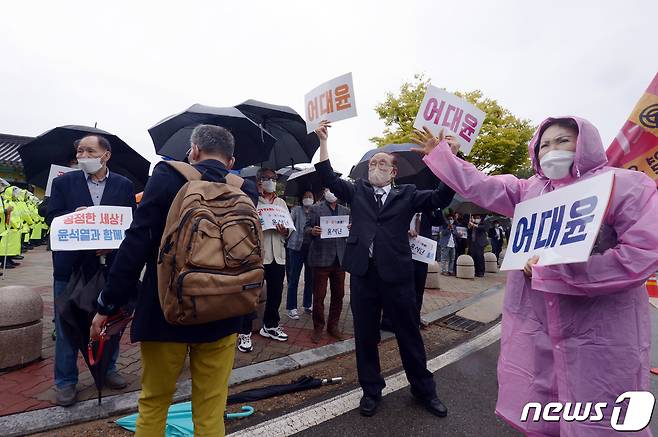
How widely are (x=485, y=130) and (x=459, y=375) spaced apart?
2321cm

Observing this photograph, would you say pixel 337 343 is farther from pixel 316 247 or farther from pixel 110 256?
pixel 110 256

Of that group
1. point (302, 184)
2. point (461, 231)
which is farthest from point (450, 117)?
point (461, 231)

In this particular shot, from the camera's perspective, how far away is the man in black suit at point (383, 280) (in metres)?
2.84

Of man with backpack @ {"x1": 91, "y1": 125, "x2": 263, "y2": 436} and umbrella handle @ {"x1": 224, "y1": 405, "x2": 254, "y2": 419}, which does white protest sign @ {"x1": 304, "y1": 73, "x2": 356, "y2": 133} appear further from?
umbrella handle @ {"x1": 224, "y1": 405, "x2": 254, "y2": 419}

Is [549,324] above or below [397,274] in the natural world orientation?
below

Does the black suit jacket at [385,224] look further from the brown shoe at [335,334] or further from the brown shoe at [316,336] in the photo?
the brown shoe at [335,334]

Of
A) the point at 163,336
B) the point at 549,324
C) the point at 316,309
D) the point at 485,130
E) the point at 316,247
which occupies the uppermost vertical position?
the point at 485,130

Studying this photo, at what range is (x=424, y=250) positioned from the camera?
3900 mm

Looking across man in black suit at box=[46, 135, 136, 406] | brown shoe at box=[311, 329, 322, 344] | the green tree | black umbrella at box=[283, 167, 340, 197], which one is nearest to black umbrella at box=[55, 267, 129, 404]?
man in black suit at box=[46, 135, 136, 406]

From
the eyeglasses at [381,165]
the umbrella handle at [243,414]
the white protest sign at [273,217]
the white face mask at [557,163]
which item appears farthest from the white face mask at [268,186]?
the white face mask at [557,163]

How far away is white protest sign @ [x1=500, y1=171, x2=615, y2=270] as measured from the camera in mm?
1432

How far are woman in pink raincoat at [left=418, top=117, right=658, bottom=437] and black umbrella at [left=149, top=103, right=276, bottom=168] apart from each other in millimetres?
3174

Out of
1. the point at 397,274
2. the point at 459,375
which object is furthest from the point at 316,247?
the point at 459,375

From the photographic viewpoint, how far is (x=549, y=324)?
1.72 m
